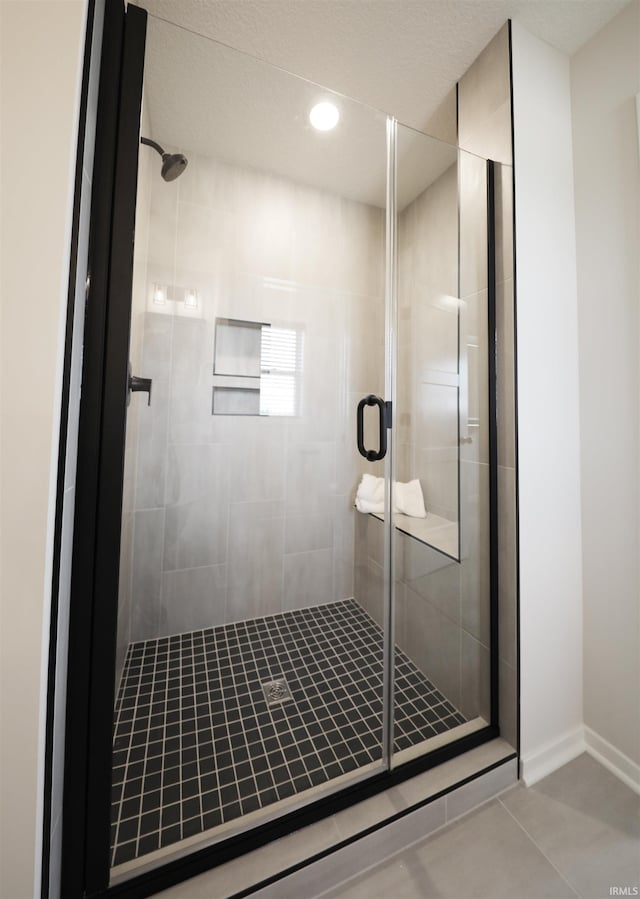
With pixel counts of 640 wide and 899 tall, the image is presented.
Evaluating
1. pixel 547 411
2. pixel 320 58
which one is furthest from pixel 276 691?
pixel 320 58

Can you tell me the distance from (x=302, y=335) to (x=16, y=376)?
31.9 inches

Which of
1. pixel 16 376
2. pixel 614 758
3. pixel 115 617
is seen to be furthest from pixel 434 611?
pixel 16 376

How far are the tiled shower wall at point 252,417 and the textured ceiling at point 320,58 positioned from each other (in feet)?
0.30

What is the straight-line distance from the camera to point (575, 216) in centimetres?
126

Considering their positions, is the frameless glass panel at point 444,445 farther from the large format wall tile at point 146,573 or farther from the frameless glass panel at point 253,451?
the large format wall tile at point 146,573

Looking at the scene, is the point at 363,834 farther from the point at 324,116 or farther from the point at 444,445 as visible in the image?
the point at 324,116

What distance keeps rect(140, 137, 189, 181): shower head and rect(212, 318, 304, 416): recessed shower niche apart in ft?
1.31

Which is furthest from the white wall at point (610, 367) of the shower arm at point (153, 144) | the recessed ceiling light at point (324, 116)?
the shower arm at point (153, 144)

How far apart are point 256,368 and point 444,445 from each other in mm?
714

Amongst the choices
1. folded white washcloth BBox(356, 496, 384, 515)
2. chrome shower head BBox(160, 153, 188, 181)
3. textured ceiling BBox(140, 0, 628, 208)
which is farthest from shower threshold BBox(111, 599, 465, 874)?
textured ceiling BBox(140, 0, 628, 208)

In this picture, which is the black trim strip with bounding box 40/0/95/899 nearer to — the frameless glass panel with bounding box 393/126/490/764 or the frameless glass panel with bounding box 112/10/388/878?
the frameless glass panel with bounding box 112/10/388/878

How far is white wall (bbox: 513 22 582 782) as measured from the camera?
3.77ft

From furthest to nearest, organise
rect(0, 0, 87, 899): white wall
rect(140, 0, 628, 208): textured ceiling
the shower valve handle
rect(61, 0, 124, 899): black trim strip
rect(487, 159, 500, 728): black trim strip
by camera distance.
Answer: rect(487, 159, 500, 728): black trim strip
rect(140, 0, 628, 208): textured ceiling
the shower valve handle
rect(61, 0, 124, 899): black trim strip
rect(0, 0, 87, 899): white wall

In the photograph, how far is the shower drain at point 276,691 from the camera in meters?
1.12
